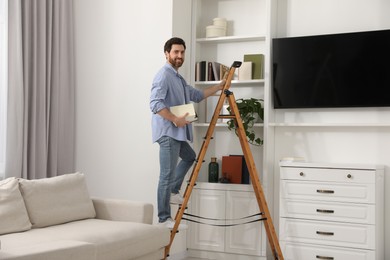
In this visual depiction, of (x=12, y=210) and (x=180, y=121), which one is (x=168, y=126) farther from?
(x=12, y=210)

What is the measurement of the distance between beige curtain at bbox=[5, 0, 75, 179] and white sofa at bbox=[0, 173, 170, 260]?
78cm

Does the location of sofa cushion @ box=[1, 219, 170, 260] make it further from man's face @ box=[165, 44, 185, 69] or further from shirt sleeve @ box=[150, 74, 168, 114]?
man's face @ box=[165, 44, 185, 69]

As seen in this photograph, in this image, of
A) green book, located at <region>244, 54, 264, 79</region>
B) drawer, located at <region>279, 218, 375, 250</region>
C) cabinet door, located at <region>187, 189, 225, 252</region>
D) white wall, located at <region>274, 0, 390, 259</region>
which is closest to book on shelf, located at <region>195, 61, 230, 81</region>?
green book, located at <region>244, 54, 264, 79</region>

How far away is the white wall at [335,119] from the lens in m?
4.82

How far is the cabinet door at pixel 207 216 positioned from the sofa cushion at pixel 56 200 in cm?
123

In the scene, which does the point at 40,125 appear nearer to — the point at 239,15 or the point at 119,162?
the point at 119,162

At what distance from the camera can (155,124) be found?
4367 mm

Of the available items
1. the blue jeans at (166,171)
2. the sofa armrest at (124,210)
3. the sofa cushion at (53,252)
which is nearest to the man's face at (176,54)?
the blue jeans at (166,171)

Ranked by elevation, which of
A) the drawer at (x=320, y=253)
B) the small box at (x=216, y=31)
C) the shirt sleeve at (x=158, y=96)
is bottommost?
the drawer at (x=320, y=253)

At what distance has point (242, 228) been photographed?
198 inches

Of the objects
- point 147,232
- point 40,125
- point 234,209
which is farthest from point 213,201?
point 40,125

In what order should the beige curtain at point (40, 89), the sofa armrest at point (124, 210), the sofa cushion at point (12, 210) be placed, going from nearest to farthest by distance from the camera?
the sofa cushion at point (12, 210), the sofa armrest at point (124, 210), the beige curtain at point (40, 89)

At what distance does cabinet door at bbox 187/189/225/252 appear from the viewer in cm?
510

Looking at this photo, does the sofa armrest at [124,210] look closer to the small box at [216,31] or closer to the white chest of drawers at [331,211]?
the white chest of drawers at [331,211]
